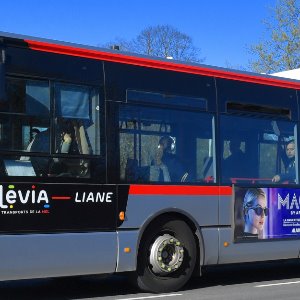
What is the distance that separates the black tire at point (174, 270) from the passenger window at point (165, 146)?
67 centimetres

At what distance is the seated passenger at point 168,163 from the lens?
27.4 ft

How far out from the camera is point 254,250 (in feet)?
29.6

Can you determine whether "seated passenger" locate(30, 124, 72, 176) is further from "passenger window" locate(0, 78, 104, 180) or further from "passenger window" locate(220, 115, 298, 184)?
"passenger window" locate(220, 115, 298, 184)

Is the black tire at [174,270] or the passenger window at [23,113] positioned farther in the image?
the black tire at [174,270]

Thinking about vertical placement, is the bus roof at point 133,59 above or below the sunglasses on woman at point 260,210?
above

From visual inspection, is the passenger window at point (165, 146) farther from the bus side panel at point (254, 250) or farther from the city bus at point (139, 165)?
the bus side panel at point (254, 250)

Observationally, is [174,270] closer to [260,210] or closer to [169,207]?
[169,207]

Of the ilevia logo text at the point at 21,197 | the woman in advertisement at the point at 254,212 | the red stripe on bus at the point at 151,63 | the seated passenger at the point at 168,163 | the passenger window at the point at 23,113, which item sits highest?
the red stripe on bus at the point at 151,63

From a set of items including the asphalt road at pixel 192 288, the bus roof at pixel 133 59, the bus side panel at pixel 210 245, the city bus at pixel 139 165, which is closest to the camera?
the city bus at pixel 139 165

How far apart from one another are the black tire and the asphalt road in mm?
158

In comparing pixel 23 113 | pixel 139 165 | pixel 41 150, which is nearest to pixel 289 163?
pixel 139 165

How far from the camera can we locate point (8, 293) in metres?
8.56

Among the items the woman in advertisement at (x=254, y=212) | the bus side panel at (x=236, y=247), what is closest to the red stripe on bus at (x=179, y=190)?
the bus side panel at (x=236, y=247)

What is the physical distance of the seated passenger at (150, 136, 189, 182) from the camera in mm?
8352
